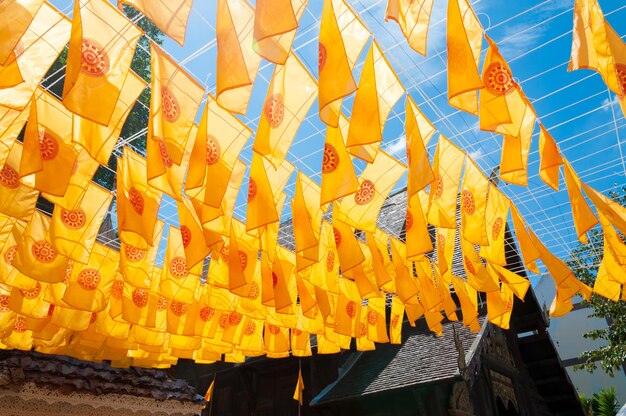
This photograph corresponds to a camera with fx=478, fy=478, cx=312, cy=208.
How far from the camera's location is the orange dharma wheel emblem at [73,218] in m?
4.82

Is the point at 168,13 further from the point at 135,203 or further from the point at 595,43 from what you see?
the point at 595,43

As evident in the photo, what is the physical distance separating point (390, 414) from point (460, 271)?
3.08m

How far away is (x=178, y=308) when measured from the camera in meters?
6.56

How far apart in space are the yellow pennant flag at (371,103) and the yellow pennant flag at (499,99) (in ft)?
2.33

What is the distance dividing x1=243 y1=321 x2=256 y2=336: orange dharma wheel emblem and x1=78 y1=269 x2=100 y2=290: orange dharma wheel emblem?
2.45 m

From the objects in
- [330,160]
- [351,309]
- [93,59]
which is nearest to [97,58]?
[93,59]

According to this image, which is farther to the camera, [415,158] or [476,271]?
[476,271]

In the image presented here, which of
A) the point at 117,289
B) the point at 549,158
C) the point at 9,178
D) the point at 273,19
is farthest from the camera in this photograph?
the point at 117,289

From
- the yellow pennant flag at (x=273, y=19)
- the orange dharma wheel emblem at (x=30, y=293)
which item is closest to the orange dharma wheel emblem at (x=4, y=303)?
the orange dharma wheel emblem at (x=30, y=293)

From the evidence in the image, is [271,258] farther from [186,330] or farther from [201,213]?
[186,330]

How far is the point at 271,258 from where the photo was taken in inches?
198

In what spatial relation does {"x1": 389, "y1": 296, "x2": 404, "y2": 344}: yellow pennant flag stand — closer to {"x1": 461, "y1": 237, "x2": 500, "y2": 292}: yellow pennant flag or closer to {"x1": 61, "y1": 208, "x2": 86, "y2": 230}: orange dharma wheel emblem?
{"x1": 461, "y1": 237, "x2": 500, "y2": 292}: yellow pennant flag

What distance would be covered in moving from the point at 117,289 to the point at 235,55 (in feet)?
15.6

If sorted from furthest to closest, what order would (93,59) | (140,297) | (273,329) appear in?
(273,329) → (140,297) → (93,59)
